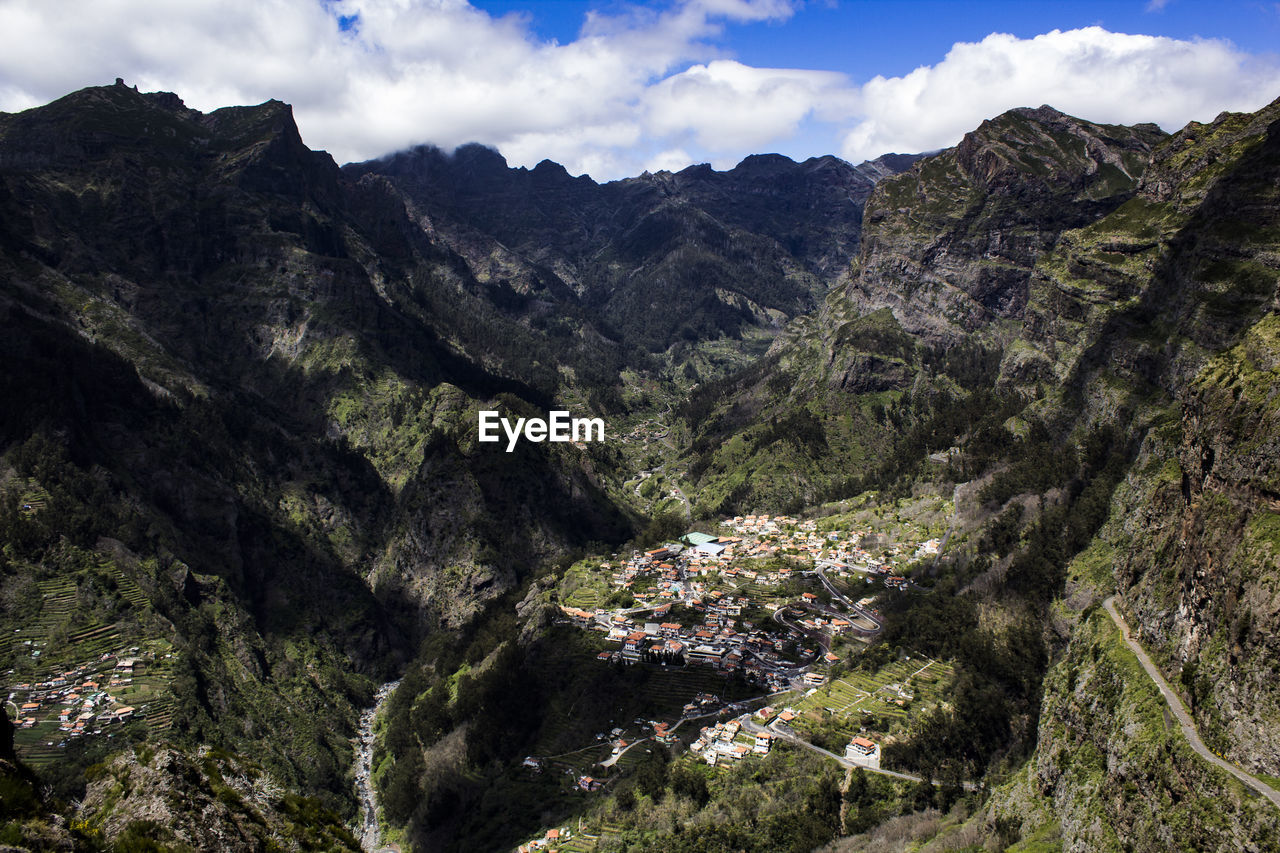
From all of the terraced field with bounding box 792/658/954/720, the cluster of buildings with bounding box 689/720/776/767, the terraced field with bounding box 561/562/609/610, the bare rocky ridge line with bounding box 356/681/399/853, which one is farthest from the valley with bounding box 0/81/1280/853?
the terraced field with bounding box 561/562/609/610

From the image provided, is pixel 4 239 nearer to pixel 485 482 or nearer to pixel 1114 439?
pixel 485 482

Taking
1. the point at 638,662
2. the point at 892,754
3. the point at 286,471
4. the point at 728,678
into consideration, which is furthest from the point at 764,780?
the point at 286,471

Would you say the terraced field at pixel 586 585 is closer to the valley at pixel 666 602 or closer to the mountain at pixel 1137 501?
the valley at pixel 666 602

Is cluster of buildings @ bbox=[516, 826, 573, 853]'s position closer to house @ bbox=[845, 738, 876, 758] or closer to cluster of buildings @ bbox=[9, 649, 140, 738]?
house @ bbox=[845, 738, 876, 758]

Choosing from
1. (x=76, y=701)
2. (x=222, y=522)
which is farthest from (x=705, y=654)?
(x=222, y=522)

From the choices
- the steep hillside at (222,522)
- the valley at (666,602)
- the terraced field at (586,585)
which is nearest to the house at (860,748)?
the valley at (666,602)

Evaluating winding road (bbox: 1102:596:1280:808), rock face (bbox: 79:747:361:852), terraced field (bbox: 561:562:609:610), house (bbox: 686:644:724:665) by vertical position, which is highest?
rock face (bbox: 79:747:361:852)
